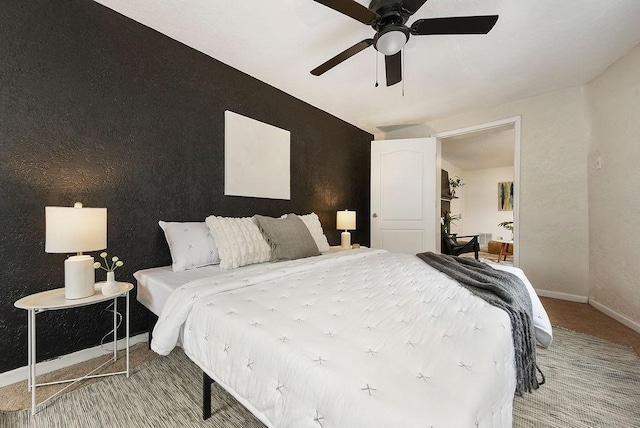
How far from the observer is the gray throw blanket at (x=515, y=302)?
1.23 m

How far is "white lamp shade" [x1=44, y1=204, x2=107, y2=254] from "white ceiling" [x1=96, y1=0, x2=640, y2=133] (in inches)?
60.4

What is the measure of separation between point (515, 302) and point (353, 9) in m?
1.78

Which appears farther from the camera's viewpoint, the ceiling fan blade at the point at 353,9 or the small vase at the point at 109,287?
the small vase at the point at 109,287

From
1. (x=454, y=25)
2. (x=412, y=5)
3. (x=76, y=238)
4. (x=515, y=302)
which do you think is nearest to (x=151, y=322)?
(x=76, y=238)

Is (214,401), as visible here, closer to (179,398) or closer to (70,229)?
(179,398)

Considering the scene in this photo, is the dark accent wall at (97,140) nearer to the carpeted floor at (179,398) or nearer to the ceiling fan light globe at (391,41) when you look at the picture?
the carpeted floor at (179,398)

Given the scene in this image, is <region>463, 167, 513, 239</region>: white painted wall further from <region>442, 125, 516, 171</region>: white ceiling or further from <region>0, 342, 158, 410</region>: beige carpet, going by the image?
<region>0, 342, 158, 410</region>: beige carpet

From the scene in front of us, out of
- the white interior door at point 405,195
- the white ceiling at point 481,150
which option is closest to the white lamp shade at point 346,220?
the white interior door at point 405,195

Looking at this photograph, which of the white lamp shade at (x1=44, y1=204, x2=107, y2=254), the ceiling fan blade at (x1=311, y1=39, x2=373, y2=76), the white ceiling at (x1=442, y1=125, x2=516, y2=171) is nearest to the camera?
the white lamp shade at (x1=44, y1=204, x2=107, y2=254)

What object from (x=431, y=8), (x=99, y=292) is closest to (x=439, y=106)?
(x=431, y=8)

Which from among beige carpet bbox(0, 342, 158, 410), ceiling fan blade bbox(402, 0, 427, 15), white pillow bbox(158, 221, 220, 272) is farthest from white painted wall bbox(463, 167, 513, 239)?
beige carpet bbox(0, 342, 158, 410)

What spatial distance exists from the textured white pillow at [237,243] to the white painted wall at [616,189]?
3.20m

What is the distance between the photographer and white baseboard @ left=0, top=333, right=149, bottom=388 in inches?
61.1

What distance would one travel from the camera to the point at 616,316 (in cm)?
253
